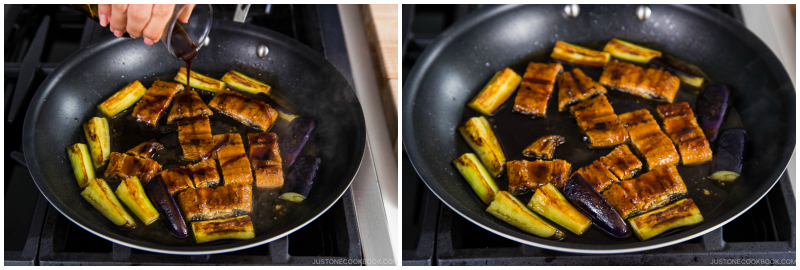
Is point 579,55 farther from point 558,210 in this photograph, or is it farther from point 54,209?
point 54,209

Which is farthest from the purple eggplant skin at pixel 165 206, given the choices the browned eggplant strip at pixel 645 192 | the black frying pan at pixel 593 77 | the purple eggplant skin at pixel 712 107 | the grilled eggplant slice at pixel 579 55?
the purple eggplant skin at pixel 712 107

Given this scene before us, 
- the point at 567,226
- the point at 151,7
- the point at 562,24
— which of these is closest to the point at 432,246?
the point at 567,226

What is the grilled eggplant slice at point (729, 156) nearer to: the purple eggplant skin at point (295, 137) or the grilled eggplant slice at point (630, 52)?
the grilled eggplant slice at point (630, 52)

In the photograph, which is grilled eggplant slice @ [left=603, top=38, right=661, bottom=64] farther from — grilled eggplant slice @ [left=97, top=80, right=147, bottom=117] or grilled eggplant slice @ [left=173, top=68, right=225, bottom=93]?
grilled eggplant slice @ [left=97, top=80, right=147, bottom=117]

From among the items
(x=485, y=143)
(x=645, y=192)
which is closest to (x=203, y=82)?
(x=485, y=143)

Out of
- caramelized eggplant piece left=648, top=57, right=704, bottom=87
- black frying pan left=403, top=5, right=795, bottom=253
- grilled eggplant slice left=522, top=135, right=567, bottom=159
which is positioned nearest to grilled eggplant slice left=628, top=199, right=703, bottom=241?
black frying pan left=403, top=5, right=795, bottom=253

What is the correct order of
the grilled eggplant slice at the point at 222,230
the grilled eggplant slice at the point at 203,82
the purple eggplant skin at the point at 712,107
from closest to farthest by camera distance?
1. the grilled eggplant slice at the point at 222,230
2. the purple eggplant skin at the point at 712,107
3. the grilled eggplant slice at the point at 203,82

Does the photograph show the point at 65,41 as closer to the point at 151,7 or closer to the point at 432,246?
the point at 151,7
